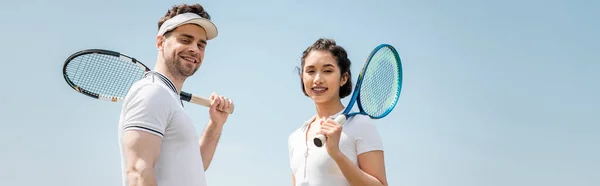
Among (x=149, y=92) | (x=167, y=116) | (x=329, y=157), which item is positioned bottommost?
(x=329, y=157)

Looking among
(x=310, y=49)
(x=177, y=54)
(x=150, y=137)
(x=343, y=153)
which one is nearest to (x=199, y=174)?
(x=150, y=137)

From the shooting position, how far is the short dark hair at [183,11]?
191 inches

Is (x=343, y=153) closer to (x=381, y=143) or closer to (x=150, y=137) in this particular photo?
(x=381, y=143)

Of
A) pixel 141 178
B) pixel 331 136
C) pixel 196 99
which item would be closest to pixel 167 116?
pixel 141 178

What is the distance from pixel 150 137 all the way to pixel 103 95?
2072 millimetres

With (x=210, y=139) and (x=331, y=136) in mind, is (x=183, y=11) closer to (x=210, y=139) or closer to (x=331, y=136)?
(x=210, y=139)

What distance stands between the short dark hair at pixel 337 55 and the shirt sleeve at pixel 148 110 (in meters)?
1.73

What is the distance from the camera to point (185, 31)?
15.5ft

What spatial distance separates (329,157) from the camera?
5.05m

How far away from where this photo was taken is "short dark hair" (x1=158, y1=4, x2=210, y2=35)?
15.9 ft

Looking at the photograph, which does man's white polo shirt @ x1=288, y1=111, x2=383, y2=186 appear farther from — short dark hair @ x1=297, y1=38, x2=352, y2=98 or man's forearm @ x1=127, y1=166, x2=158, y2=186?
man's forearm @ x1=127, y1=166, x2=158, y2=186

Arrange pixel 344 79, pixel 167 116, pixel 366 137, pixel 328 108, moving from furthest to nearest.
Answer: pixel 344 79, pixel 328 108, pixel 366 137, pixel 167 116

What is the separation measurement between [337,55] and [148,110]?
200 centimetres

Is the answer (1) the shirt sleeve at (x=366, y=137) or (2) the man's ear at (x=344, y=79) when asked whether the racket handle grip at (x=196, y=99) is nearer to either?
→ (2) the man's ear at (x=344, y=79)
